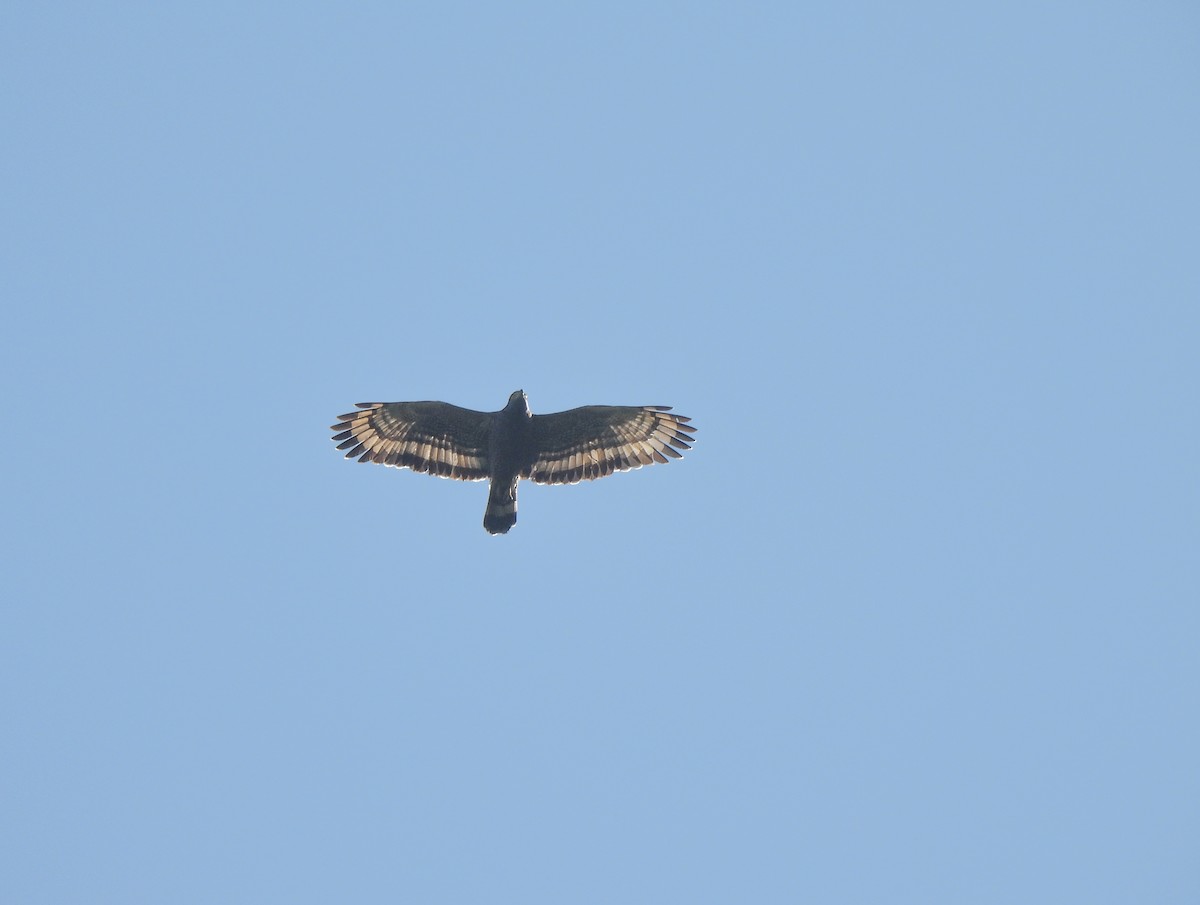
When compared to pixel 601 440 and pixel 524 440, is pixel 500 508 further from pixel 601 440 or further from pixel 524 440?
pixel 601 440

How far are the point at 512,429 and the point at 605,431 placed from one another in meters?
1.39

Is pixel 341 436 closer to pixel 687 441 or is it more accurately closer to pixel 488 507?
pixel 488 507

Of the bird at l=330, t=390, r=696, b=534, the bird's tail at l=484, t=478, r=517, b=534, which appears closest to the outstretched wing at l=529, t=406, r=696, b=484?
the bird at l=330, t=390, r=696, b=534

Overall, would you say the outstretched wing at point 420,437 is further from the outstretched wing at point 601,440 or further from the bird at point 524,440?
the outstretched wing at point 601,440

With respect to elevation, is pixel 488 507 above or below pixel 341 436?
below

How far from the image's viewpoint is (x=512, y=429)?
43.8ft

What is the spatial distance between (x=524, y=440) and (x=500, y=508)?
903 millimetres

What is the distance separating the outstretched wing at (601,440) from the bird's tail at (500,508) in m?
0.48

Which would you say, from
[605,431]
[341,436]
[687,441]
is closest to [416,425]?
[341,436]

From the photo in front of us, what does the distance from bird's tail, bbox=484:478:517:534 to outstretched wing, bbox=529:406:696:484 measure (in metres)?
0.48

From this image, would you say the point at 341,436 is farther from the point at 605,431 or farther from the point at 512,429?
the point at 605,431

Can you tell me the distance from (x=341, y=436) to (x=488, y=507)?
7.93 feet

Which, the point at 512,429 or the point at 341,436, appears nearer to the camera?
the point at 512,429

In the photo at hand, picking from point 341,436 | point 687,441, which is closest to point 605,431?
point 687,441
